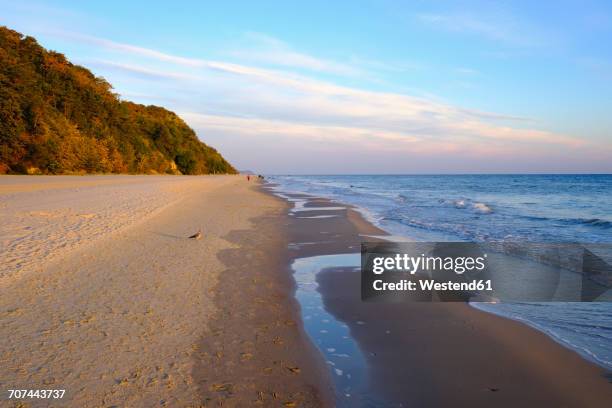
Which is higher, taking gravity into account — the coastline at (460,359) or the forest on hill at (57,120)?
the forest on hill at (57,120)

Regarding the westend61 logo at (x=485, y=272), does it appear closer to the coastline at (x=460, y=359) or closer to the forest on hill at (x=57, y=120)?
the coastline at (x=460, y=359)

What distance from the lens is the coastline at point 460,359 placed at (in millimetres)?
3414

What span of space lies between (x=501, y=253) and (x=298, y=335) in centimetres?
671

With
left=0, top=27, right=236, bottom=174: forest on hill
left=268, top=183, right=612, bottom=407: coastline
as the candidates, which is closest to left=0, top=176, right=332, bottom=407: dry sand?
left=268, top=183, right=612, bottom=407: coastline

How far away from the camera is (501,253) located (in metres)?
9.41

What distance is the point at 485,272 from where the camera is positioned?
7.93 metres

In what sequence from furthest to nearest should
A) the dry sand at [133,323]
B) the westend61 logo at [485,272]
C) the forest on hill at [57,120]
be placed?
1. the forest on hill at [57,120]
2. the westend61 logo at [485,272]
3. the dry sand at [133,323]

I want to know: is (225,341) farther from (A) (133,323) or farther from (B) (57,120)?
(B) (57,120)

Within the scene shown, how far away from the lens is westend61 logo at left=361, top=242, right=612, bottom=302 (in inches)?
251

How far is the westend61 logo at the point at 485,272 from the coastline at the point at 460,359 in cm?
72

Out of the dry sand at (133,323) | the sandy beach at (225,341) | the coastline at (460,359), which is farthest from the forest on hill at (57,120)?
the coastline at (460,359)

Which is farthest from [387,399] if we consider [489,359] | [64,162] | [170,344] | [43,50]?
[43,50]

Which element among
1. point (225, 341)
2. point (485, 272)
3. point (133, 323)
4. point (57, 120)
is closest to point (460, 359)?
point (225, 341)

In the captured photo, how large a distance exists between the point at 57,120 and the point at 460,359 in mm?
44149
